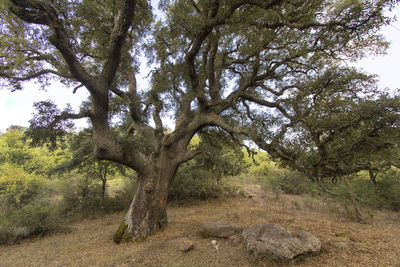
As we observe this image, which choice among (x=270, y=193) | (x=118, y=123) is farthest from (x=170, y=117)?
(x=270, y=193)

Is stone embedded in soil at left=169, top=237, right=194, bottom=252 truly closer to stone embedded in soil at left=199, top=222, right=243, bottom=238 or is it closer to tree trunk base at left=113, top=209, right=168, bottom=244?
stone embedded in soil at left=199, top=222, right=243, bottom=238

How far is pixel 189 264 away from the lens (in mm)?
3357

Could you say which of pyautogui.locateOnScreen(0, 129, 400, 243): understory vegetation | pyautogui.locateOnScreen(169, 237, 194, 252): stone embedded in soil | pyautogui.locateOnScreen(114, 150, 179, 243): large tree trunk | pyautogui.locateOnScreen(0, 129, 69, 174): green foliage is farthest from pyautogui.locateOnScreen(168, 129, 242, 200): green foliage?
pyautogui.locateOnScreen(0, 129, 69, 174): green foliage

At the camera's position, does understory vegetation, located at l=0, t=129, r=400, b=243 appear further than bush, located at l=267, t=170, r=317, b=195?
No

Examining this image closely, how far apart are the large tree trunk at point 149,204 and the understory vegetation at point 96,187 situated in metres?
1.73

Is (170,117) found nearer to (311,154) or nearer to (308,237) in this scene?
(311,154)

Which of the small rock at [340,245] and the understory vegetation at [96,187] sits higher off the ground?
the understory vegetation at [96,187]

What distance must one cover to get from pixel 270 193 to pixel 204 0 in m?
12.0

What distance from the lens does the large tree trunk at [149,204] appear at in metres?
4.86

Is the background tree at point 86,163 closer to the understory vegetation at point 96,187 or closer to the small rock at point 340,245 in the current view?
the understory vegetation at point 96,187

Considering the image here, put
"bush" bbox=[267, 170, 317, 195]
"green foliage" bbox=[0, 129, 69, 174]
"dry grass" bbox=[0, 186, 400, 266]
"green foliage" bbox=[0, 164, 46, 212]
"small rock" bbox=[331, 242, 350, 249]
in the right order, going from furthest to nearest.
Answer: "green foliage" bbox=[0, 129, 69, 174], "bush" bbox=[267, 170, 317, 195], "green foliage" bbox=[0, 164, 46, 212], "small rock" bbox=[331, 242, 350, 249], "dry grass" bbox=[0, 186, 400, 266]

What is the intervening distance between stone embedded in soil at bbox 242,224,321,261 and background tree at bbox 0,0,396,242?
1.57 metres

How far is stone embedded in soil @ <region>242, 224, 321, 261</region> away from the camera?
10.4 ft

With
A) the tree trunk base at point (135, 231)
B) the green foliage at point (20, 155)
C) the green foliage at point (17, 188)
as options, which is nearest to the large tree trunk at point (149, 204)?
the tree trunk base at point (135, 231)
